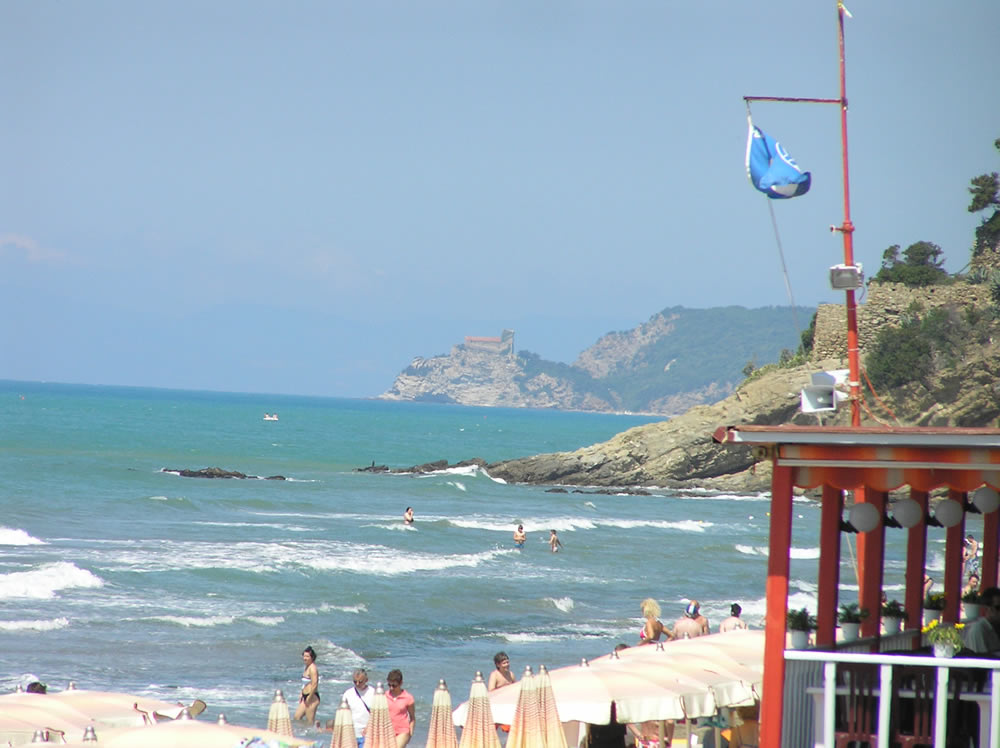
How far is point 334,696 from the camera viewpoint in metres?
17.7

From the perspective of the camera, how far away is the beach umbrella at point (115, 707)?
1105 cm

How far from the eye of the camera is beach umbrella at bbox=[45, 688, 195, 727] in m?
11.0

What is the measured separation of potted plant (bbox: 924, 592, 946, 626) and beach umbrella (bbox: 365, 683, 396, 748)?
4.52m

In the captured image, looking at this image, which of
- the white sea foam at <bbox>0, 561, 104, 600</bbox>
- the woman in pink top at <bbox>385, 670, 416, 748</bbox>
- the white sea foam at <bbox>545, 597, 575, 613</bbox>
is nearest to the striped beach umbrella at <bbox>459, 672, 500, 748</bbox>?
the woman in pink top at <bbox>385, 670, 416, 748</bbox>

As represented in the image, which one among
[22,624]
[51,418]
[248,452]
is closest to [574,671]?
[22,624]

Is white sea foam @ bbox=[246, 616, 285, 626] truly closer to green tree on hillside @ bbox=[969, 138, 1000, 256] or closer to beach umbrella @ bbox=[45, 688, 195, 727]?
beach umbrella @ bbox=[45, 688, 195, 727]

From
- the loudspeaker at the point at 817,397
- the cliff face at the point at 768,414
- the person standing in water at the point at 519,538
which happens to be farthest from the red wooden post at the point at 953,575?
the cliff face at the point at 768,414

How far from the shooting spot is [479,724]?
34.2 ft

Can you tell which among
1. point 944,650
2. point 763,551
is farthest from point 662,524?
point 944,650

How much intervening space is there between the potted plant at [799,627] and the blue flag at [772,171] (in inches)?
194

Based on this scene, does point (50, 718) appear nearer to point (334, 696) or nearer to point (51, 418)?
point (334, 696)

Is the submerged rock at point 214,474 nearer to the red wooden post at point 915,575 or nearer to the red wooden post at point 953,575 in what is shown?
the red wooden post at point 953,575

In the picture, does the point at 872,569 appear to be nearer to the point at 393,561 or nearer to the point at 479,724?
the point at 479,724

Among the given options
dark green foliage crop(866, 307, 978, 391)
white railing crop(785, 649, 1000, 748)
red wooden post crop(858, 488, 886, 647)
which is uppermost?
dark green foliage crop(866, 307, 978, 391)
